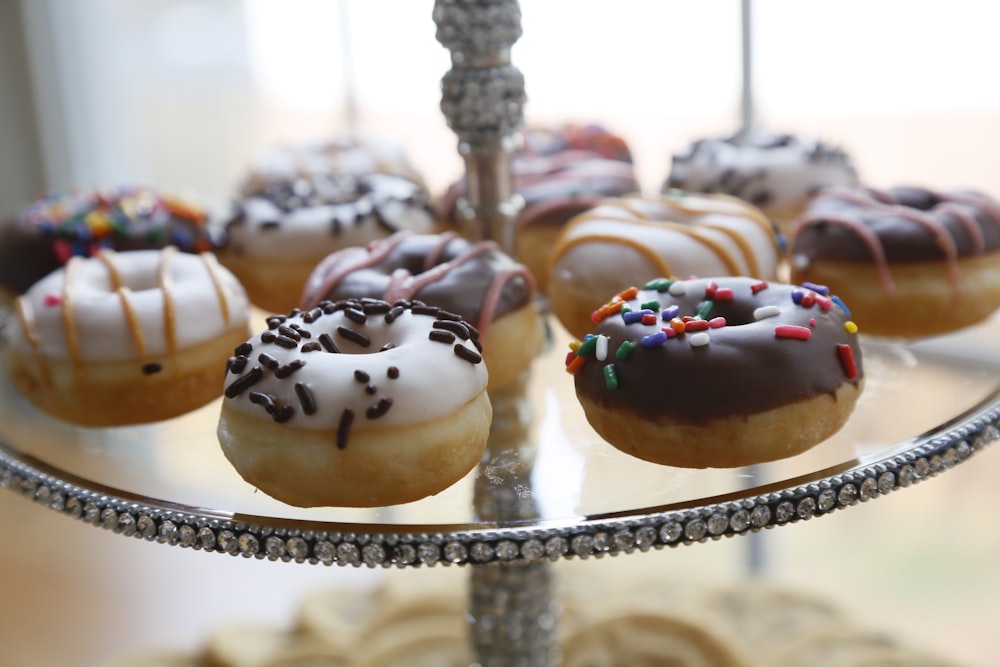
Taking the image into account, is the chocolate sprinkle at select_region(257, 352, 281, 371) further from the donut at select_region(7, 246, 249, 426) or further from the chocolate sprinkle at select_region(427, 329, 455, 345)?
the donut at select_region(7, 246, 249, 426)

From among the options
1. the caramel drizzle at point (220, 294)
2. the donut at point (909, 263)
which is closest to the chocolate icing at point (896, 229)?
the donut at point (909, 263)

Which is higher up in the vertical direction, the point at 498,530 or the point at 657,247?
the point at 657,247

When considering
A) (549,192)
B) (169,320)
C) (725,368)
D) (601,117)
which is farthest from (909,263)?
(601,117)

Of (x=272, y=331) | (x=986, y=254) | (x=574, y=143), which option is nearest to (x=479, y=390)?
(x=272, y=331)

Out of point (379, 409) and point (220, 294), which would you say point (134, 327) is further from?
point (379, 409)

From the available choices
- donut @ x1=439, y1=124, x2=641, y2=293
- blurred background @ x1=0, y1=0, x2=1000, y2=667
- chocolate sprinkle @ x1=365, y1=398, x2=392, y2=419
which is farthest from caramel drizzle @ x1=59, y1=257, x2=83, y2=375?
blurred background @ x1=0, y1=0, x2=1000, y2=667

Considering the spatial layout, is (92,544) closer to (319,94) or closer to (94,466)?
(319,94)

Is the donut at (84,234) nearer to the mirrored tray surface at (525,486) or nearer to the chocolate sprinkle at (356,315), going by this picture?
the mirrored tray surface at (525,486)
